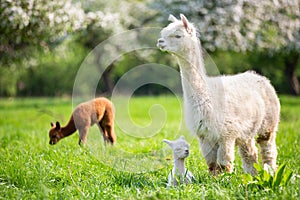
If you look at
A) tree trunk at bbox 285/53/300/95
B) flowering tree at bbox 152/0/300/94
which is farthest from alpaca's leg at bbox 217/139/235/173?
tree trunk at bbox 285/53/300/95

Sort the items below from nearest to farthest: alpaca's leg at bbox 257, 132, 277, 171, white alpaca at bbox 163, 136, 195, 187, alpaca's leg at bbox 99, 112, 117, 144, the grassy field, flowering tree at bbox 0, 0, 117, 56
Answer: the grassy field < white alpaca at bbox 163, 136, 195, 187 < alpaca's leg at bbox 257, 132, 277, 171 < alpaca's leg at bbox 99, 112, 117, 144 < flowering tree at bbox 0, 0, 117, 56

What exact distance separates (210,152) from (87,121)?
8.57ft

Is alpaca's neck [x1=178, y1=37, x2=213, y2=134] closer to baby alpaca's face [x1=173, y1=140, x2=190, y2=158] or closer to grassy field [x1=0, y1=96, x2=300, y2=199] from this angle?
baby alpaca's face [x1=173, y1=140, x2=190, y2=158]

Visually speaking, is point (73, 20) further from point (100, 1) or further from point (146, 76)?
point (100, 1)

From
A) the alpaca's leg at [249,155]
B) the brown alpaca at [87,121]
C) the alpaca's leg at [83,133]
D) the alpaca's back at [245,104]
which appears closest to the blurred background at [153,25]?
the alpaca's back at [245,104]

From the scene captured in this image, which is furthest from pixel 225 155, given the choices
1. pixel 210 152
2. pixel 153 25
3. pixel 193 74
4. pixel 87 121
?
pixel 153 25

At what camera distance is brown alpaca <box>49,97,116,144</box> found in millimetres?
6598

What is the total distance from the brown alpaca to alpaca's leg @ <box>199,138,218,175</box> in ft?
8.17

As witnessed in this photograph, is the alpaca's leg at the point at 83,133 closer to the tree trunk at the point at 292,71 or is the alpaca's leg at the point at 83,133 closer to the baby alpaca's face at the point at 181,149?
the baby alpaca's face at the point at 181,149

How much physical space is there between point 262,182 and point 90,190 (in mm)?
1606

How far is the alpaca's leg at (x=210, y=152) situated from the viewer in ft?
14.8

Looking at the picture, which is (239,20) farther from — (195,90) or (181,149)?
(181,149)

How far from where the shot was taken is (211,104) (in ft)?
14.4

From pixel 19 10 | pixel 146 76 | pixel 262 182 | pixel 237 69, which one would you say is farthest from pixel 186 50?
pixel 237 69
